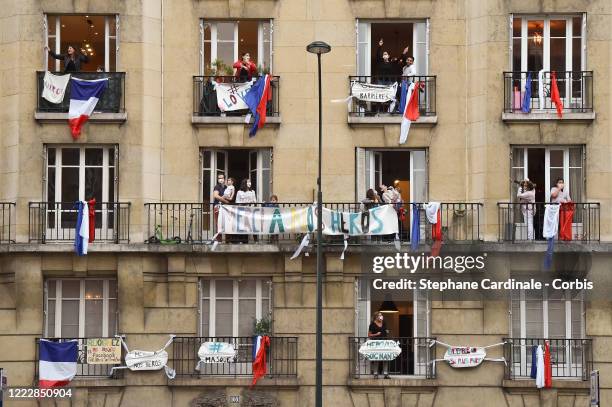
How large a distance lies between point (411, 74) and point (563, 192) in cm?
554

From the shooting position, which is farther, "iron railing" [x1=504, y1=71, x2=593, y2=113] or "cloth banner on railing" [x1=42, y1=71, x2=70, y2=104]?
"iron railing" [x1=504, y1=71, x2=593, y2=113]

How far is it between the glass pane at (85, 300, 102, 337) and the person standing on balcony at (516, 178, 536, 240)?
12.4 meters

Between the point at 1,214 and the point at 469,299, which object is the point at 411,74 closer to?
the point at 469,299

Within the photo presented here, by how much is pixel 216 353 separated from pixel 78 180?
638cm

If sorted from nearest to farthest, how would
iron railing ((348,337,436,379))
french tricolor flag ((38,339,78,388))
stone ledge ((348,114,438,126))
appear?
french tricolor flag ((38,339,78,388)) < iron railing ((348,337,436,379)) < stone ledge ((348,114,438,126))

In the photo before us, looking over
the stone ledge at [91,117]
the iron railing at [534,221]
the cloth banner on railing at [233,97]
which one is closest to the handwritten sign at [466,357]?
the iron railing at [534,221]

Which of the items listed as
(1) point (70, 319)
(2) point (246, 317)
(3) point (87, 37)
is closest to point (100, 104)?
(3) point (87, 37)

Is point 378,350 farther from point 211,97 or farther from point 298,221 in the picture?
point 211,97

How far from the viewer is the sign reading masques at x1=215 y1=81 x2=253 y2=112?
38.1m

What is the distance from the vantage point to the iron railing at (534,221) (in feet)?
123

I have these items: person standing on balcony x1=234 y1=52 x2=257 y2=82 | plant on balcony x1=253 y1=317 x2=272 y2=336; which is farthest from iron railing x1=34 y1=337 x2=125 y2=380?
person standing on balcony x1=234 y1=52 x2=257 y2=82

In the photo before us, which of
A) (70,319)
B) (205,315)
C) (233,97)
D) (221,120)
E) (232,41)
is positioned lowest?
(70,319)

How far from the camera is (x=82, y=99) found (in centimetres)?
3762

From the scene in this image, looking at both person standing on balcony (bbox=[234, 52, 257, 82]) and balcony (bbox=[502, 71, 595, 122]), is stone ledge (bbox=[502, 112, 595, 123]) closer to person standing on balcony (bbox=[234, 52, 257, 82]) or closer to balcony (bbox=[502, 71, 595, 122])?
balcony (bbox=[502, 71, 595, 122])
